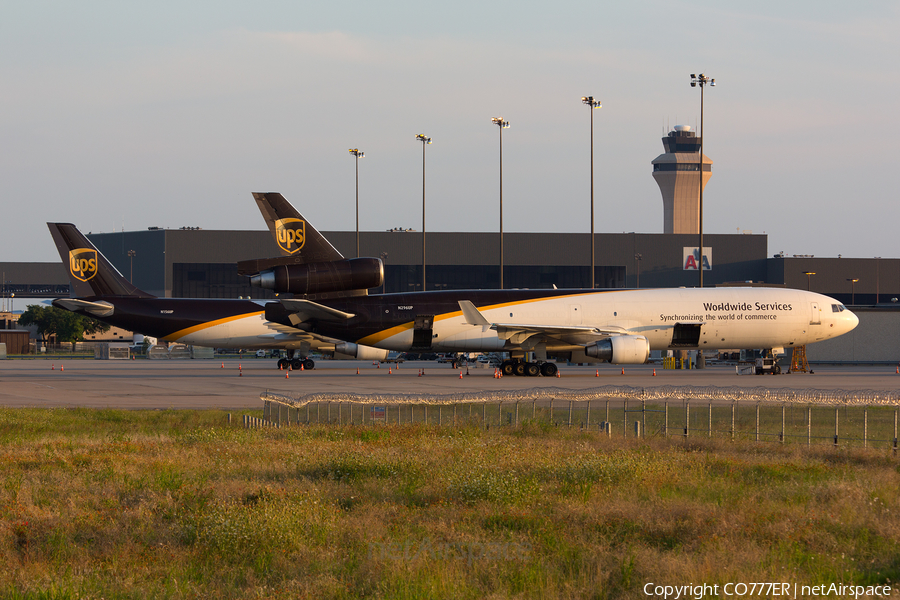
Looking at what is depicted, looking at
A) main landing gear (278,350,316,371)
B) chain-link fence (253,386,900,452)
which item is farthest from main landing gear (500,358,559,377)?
chain-link fence (253,386,900,452)

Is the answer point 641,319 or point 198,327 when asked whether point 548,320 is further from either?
point 198,327

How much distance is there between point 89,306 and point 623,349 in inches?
1219

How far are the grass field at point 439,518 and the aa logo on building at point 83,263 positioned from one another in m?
34.9

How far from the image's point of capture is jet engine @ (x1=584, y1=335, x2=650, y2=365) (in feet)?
145

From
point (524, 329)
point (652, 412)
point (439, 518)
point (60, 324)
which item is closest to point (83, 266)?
point (524, 329)

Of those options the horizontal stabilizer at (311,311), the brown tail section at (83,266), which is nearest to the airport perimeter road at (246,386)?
the horizontal stabilizer at (311,311)

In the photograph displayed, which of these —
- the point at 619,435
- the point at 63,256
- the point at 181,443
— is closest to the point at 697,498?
the point at 619,435

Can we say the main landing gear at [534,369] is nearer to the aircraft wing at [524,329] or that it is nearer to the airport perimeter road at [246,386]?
the airport perimeter road at [246,386]

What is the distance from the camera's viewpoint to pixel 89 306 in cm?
5191

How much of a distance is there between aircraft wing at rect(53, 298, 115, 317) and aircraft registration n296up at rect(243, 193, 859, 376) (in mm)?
12351

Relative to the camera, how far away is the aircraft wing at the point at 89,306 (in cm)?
5112

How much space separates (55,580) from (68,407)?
24.4 meters

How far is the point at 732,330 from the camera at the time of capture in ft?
155

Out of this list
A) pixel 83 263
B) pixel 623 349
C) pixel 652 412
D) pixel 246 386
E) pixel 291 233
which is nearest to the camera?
pixel 652 412
